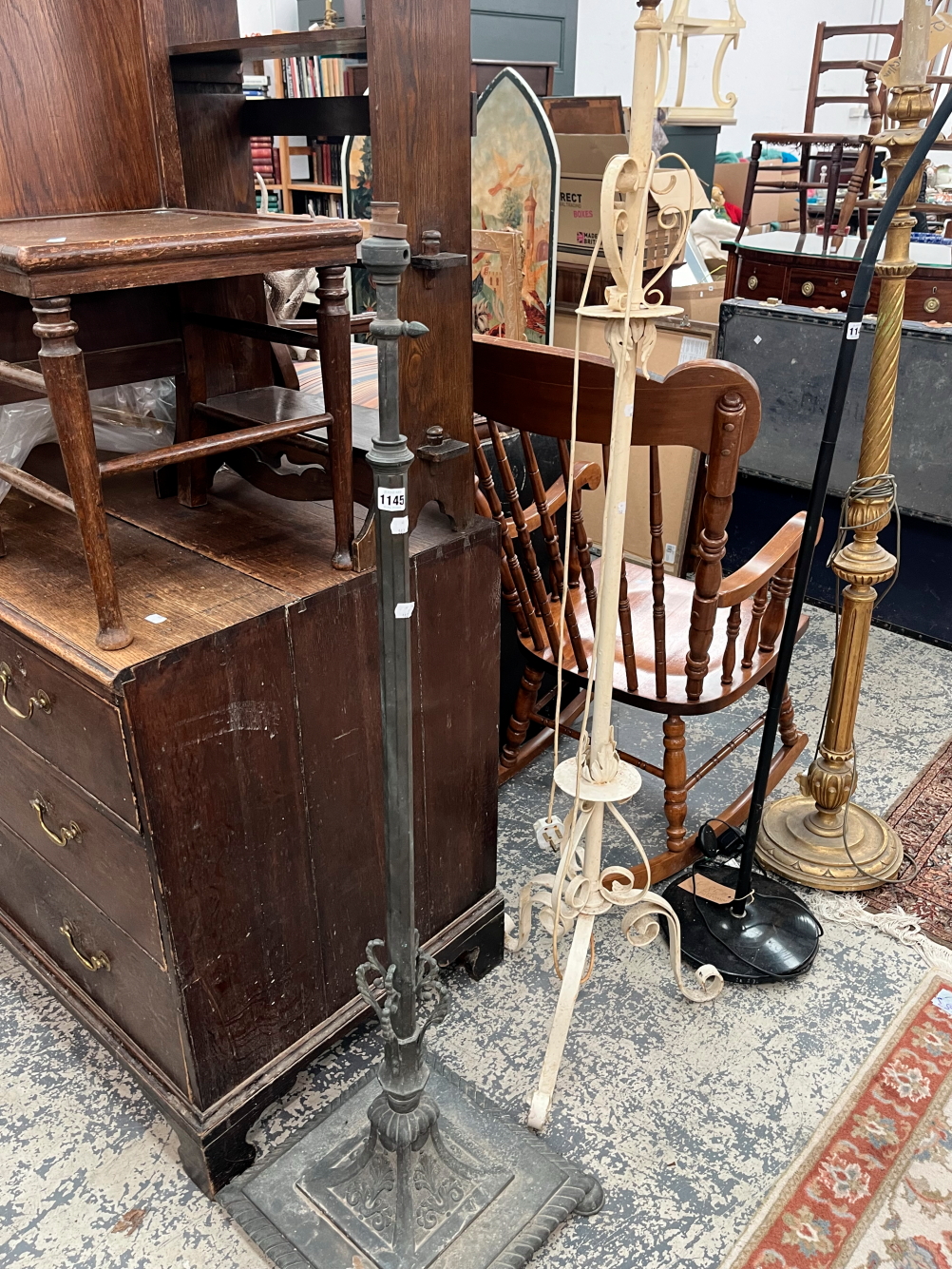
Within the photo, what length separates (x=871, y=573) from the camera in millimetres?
1867

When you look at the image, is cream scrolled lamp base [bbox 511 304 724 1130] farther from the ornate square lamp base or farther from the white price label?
the white price label

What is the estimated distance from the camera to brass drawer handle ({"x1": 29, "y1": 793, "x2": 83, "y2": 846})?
1.35m

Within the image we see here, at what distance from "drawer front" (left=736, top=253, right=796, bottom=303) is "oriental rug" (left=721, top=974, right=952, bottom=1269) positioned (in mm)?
2882

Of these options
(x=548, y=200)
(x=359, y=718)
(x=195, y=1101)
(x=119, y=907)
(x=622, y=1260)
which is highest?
(x=548, y=200)

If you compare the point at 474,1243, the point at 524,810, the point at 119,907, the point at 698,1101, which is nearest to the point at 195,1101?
the point at 119,907

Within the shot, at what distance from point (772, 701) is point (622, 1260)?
86cm

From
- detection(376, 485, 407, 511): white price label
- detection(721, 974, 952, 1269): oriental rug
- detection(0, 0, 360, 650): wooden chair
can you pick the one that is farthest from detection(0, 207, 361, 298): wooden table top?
detection(721, 974, 952, 1269): oriental rug

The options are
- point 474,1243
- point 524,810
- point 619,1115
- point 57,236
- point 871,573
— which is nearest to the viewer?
point 57,236

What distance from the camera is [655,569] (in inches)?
67.6

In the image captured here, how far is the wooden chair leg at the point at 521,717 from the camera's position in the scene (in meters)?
2.14

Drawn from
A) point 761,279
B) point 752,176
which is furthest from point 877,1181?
point 752,176

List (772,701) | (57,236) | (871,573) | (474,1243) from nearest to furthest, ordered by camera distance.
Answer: (57,236) < (474,1243) < (772,701) < (871,573)

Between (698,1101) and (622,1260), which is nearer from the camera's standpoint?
(622,1260)

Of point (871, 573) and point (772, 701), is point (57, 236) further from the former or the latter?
point (871, 573)
